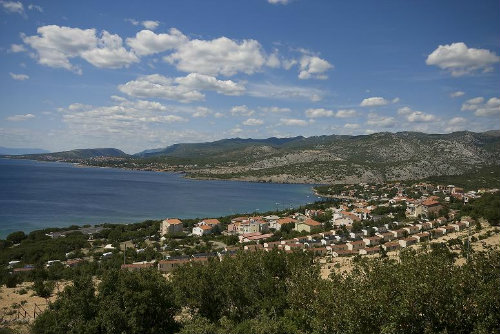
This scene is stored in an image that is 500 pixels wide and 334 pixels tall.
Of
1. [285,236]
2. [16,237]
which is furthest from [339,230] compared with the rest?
[16,237]

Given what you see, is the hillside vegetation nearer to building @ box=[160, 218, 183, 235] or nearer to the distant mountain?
the distant mountain

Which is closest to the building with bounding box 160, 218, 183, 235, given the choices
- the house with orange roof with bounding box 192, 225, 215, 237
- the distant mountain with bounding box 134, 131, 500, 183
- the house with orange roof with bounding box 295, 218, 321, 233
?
the house with orange roof with bounding box 192, 225, 215, 237

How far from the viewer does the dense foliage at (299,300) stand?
1046 centimetres

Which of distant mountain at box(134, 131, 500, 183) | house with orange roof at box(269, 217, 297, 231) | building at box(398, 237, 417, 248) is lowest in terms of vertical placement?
house with orange roof at box(269, 217, 297, 231)

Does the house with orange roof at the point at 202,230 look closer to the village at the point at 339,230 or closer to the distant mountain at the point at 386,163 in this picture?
the village at the point at 339,230

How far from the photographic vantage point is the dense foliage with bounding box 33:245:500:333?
34.3ft

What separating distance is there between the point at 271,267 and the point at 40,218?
60.6m

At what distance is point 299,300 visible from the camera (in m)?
13.7

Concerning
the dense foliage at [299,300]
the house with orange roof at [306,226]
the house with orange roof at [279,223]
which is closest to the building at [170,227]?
the house with orange roof at [279,223]

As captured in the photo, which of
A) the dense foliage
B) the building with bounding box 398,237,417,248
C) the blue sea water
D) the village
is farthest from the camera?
the blue sea water

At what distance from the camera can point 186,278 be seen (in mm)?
18531

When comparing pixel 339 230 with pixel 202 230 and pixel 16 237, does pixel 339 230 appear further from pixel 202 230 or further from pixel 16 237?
pixel 16 237

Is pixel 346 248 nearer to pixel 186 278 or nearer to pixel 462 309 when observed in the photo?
pixel 186 278

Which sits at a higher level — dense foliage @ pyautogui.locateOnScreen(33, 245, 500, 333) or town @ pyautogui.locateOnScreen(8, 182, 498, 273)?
dense foliage @ pyautogui.locateOnScreen(33, 245, 500, 333)
